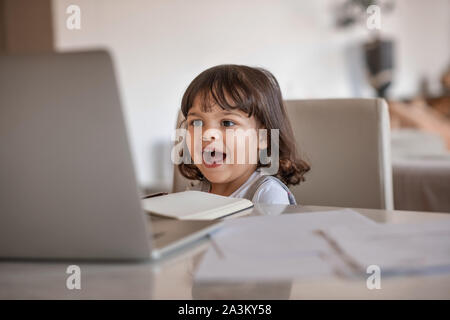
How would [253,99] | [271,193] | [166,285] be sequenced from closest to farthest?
1. [166,285]
2. [271,193]
3. [253,99]

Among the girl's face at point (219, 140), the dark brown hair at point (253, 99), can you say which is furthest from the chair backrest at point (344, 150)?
the girl's face at point (219, 140)

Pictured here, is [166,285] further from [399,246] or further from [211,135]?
[211,135]

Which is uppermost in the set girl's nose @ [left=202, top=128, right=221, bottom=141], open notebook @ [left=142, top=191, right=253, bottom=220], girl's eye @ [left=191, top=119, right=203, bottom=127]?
girl's eye @ [left=191, top=119, right=203, bottom=127]

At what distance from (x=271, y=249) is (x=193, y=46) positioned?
311cm

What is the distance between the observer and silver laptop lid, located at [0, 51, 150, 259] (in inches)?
16.4

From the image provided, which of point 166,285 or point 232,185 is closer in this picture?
point 166,285

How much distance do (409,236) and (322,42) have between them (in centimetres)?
446

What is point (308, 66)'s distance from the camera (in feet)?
15.1

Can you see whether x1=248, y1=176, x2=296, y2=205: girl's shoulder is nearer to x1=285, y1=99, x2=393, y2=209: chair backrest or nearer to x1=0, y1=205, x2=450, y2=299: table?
x1=285, y1=99, x2=393, y2=209: chair backrest

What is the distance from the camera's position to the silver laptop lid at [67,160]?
417 millimetres

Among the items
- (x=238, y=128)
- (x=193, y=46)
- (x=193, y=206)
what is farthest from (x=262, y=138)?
(x=193, y=46)

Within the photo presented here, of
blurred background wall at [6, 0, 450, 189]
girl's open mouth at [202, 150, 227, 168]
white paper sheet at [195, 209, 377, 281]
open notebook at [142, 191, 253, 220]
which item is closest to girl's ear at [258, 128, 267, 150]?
girl's open mouth at [202, 150, 227, 168]

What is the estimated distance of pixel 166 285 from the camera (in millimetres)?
409

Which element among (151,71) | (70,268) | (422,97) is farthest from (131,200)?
(422,97)
